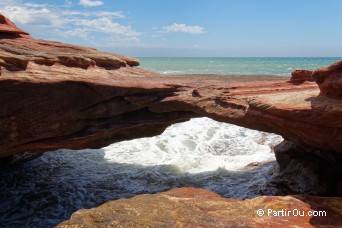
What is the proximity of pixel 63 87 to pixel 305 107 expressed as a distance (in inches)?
163

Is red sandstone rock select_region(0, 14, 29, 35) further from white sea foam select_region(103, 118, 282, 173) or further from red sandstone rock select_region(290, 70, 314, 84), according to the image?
red sandstone rock select_region(290, 70, 314, 84)

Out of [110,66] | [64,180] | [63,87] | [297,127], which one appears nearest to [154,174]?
[64,180]

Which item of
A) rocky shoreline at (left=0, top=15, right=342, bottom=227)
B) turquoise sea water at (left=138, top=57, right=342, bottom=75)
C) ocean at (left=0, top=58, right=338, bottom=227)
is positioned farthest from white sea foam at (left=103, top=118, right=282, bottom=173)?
turquoise sea water at (left=138, top=57, right=342, bottom=75)

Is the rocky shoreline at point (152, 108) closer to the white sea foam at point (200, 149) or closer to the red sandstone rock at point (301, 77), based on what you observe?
the red sandstone rock at point (301, 77)

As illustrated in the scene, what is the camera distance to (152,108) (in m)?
7.11

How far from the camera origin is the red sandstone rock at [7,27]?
763cm

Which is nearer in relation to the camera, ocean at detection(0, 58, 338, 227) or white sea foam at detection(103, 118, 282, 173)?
ocean at detection(0, 58, 338, 227)

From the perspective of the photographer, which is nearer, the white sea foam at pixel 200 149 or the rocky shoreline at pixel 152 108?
the rocky shoreline at pixel 152 108

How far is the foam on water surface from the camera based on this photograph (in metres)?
7.20

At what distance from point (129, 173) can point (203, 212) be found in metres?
5.16

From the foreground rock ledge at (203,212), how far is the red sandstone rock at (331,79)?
140 centimetres

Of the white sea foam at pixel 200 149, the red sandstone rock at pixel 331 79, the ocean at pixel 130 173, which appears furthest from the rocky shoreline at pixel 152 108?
the white sea foam at pixel 200 149

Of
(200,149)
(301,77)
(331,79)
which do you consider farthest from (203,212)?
(200,149)

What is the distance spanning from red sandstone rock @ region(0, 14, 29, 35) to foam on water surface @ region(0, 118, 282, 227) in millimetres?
3456
